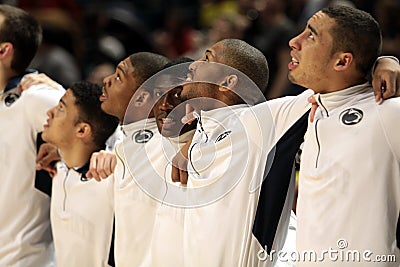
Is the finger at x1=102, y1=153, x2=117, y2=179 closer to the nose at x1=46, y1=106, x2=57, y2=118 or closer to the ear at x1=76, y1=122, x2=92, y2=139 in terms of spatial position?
the ear at x1=76, y1=122, x2=92, y2=139

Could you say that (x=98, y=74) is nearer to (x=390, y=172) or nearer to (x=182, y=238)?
(x=182, y=238)

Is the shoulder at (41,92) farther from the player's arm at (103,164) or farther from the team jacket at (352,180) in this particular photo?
the team jacket at (352,180)

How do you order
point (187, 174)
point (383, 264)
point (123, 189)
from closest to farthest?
point (383, 264)
point (187, 174)
point (123, 189)

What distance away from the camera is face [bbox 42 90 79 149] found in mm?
5121

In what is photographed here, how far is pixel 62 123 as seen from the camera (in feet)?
Answer: 16.8

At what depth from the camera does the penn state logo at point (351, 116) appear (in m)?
3.80

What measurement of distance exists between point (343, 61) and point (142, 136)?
128 cm

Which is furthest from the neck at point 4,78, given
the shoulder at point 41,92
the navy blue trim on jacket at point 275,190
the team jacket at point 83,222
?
the navy blue trim on jacket at point 275,190

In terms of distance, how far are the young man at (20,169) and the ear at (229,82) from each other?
1355 mm

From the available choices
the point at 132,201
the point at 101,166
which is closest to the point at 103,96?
the point at 101,166

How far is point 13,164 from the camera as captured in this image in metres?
5.34

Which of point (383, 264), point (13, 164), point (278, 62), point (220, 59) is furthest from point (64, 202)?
point (278, 62)

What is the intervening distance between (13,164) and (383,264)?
2.42 metres

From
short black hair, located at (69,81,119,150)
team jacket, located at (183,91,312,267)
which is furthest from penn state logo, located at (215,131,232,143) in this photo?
short black hair, located at (69,81,119,150)
